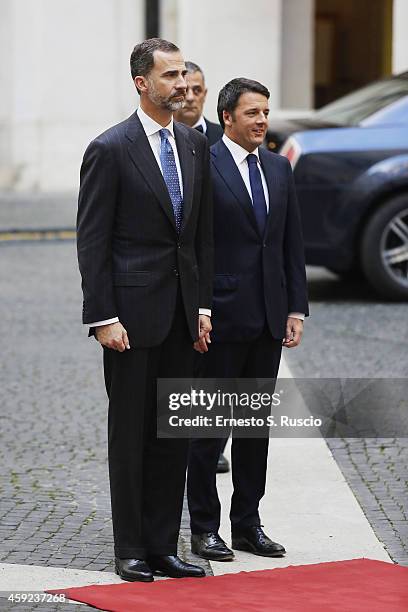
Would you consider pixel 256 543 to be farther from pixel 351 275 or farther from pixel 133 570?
pixel 351 275

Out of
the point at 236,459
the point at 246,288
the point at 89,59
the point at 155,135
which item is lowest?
the point at 236,459

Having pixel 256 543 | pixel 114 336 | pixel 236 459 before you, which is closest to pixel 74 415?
pixel 236 459

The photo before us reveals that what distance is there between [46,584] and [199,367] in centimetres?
104

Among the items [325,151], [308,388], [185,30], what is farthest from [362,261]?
[185,30]

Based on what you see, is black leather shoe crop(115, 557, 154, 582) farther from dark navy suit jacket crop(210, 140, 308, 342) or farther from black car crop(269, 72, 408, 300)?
black car crop(269, 72, 408, 300)

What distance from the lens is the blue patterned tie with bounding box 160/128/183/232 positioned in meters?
5.46

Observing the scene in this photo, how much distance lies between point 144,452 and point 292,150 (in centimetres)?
605

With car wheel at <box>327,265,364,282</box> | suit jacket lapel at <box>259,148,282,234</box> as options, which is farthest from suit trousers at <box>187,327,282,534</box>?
car wheel at <box>327,265,364,282</box>

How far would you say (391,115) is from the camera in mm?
11680

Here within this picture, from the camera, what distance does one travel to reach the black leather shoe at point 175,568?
5.46 meters

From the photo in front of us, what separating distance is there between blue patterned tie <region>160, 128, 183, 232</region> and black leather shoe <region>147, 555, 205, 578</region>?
1.18m

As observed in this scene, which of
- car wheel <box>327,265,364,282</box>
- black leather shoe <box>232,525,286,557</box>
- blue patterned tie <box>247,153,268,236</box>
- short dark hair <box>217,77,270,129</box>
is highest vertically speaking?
short dark hair <box>217,77,270,129</box>

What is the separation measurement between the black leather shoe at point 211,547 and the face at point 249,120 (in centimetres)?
147

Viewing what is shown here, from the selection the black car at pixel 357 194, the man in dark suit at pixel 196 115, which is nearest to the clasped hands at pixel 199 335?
the man in dark suit at pixel 196 115
